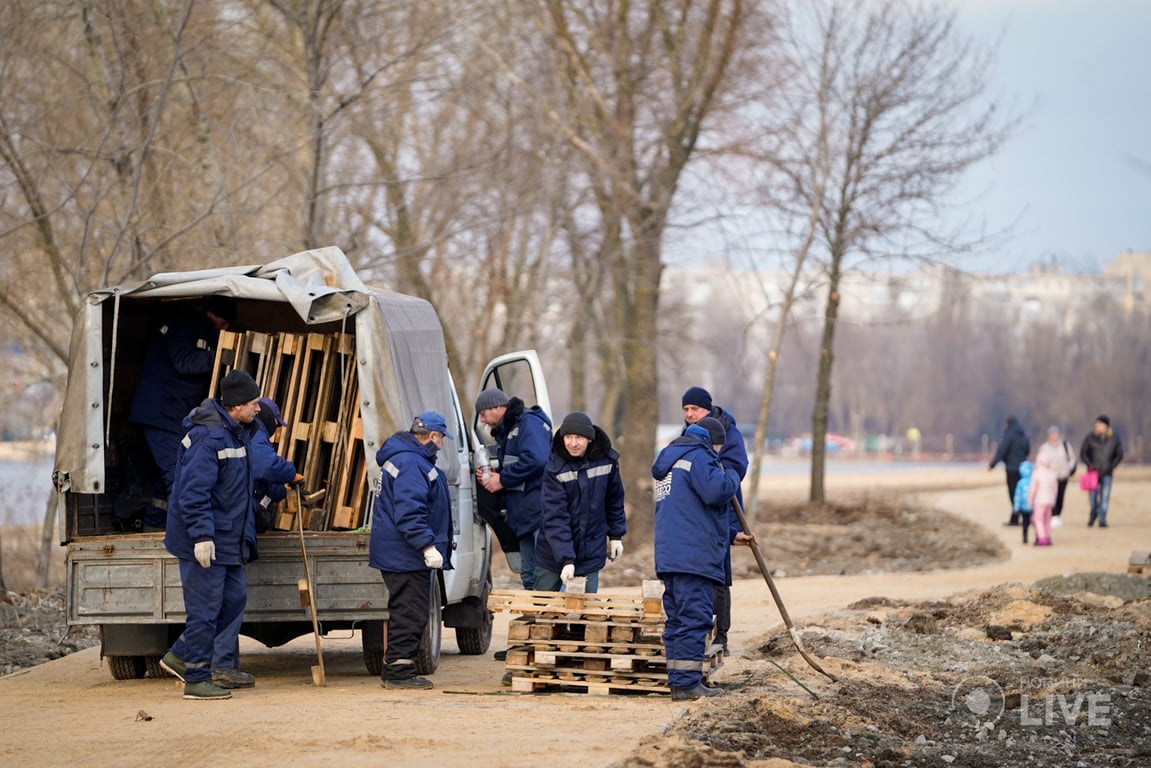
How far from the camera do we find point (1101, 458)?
2638 cm

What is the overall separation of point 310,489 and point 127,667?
1.80 m

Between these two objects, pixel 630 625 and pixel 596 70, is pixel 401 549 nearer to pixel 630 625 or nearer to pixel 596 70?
pixel 630 625

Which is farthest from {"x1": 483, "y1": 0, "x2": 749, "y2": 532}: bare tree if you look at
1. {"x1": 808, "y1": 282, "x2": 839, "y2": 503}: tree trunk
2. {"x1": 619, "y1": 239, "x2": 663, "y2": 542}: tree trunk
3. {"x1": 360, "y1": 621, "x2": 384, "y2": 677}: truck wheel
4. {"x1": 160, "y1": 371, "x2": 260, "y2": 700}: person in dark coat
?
{"x1": 160, "y1": 371, "x2": 260, "y2": 700}: person in dark coat

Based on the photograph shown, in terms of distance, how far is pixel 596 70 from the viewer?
26.6m

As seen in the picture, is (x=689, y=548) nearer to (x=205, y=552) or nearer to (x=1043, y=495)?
(x=205, y=552)

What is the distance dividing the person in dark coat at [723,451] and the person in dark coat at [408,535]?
5.50ft

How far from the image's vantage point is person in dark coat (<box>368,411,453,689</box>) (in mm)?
9836

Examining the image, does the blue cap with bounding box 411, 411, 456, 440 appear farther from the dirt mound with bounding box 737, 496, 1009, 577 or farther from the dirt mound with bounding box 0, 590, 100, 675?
the dirt mound with bounding box 737, 496, 1009, 577

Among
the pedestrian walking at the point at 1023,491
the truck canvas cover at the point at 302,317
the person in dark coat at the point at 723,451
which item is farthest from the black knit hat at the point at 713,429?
the pedestrian walking at the point at 1023,491

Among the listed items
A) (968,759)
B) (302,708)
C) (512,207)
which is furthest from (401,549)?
(512,207)

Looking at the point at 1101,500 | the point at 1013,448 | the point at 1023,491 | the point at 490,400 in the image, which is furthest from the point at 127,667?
the point at 1101,500

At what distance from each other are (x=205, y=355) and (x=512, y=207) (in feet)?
→ 42.1

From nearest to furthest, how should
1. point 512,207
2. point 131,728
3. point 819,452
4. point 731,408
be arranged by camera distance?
point 131,728, point 512,207, point 819,452, point 731,408

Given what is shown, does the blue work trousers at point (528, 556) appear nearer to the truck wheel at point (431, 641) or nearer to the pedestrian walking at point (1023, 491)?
the truck wheel at point (431, 641)
